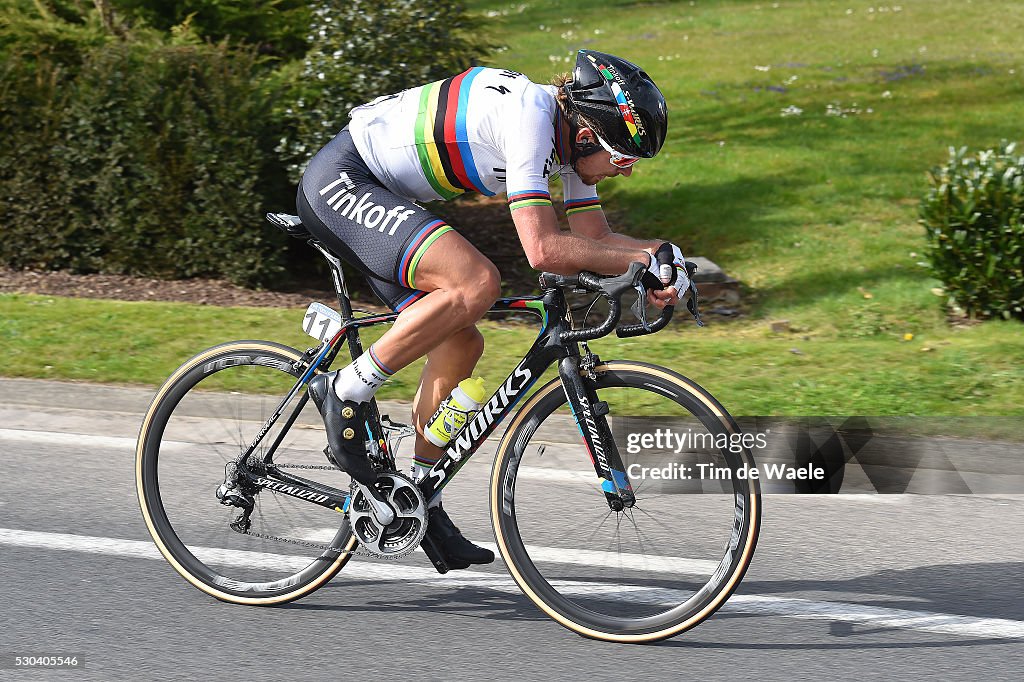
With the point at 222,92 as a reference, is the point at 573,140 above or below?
above

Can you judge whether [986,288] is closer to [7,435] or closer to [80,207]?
[7,435]

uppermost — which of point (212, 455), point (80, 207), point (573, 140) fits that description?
point (573, 140)

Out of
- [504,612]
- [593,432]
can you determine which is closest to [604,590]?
[504,612]

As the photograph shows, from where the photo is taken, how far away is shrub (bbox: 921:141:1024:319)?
8.64m

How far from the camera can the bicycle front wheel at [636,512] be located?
3.82 metres

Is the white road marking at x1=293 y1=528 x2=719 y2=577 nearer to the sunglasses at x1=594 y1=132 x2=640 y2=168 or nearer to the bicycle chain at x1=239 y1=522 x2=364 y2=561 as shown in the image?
the bicycle chain at x1=239 y1=522 x2=364 y2=561

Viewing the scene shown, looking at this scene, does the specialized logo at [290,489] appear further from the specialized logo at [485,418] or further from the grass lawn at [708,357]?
the grass lawn at [708,357]

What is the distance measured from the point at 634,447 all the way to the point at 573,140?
1007 mm

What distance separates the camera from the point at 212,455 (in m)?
4.45

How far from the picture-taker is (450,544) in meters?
4.23

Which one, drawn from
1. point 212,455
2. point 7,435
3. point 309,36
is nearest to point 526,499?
point 212,455

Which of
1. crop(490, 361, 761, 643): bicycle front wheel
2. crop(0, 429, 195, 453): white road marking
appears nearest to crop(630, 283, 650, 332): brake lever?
crop(490, 361, 761, 643): bicycle front wheel

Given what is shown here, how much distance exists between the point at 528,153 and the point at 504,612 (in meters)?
1.61

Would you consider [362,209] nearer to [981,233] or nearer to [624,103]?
[624,103]
